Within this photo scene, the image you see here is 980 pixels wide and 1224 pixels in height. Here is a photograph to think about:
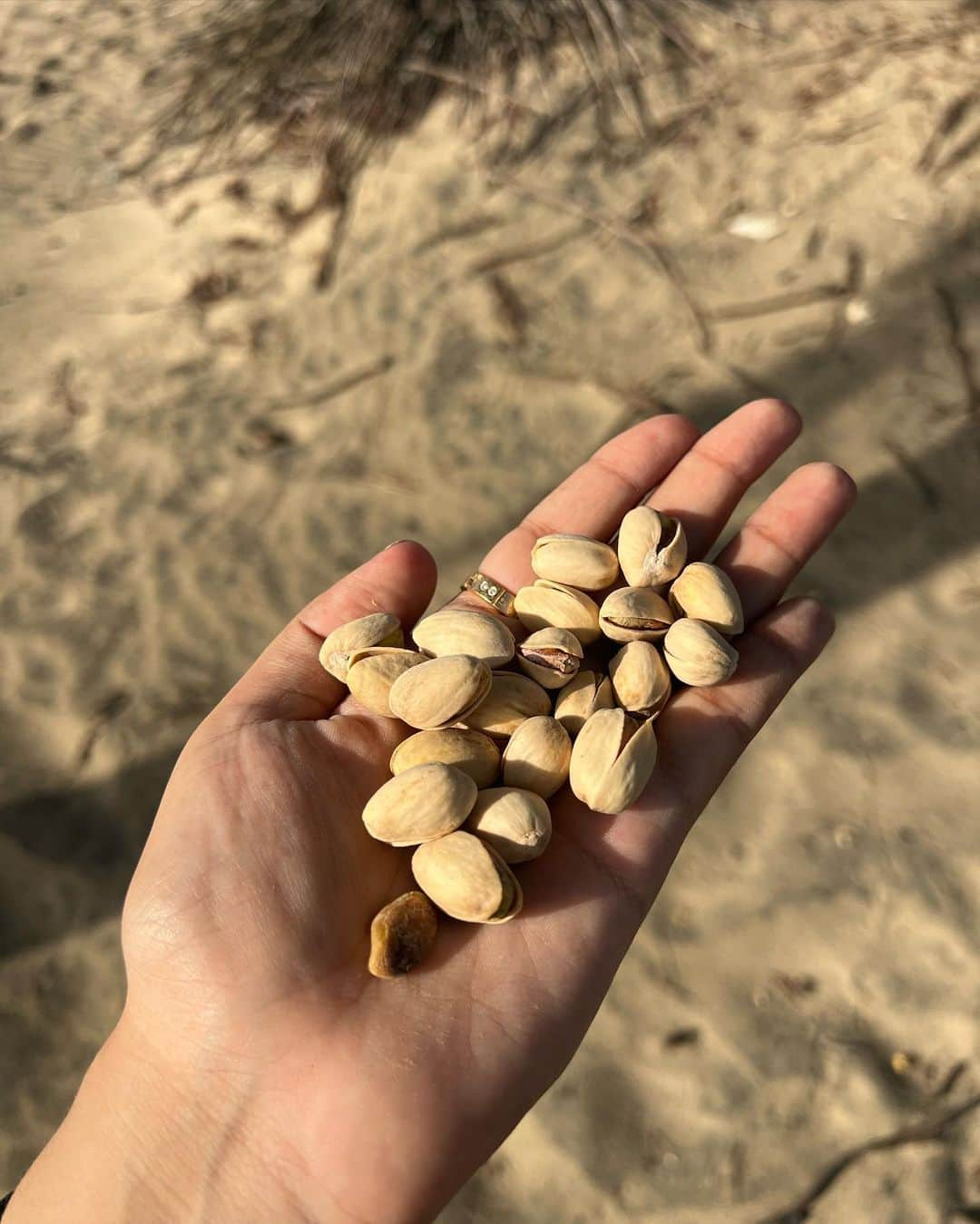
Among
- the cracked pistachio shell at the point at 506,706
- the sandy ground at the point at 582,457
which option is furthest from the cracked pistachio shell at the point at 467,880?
the sandy ground at the point at 582,457

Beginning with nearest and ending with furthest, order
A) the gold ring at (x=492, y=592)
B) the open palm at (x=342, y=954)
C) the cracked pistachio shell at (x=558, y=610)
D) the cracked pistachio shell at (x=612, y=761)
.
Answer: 1. the open palm at (x=342, y=954)
2. the cracked pistachio shell at (x=612, y=761)
3. the cracked pistachio shell at (x=558, y=610)
4. the gold ring at (x=492, y=592)

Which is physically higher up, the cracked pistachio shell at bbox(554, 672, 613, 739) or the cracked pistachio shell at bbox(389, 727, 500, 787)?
the cracked pistachio shell at bbox(389, 727, 500, 787)

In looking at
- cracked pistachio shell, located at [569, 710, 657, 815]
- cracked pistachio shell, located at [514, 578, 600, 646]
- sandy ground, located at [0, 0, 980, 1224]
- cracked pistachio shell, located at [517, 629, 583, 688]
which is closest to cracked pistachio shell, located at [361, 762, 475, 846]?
cracked pistachio shell, located at [569, 710, 657, 815]

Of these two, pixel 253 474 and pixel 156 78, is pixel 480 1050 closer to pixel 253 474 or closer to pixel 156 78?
pixel 253 474

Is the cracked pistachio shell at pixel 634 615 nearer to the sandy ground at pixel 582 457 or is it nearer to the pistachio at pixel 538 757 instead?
the pistachio at pixel 538 757

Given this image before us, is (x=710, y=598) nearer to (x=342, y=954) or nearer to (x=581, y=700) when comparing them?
(x=581, y=700)

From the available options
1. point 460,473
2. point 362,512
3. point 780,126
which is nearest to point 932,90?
point 780,126

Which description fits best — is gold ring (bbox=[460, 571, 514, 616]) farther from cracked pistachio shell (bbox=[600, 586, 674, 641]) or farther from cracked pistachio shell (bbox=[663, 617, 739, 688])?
cracked pistachio shell (bbox=[663, 617, 739, 688])
